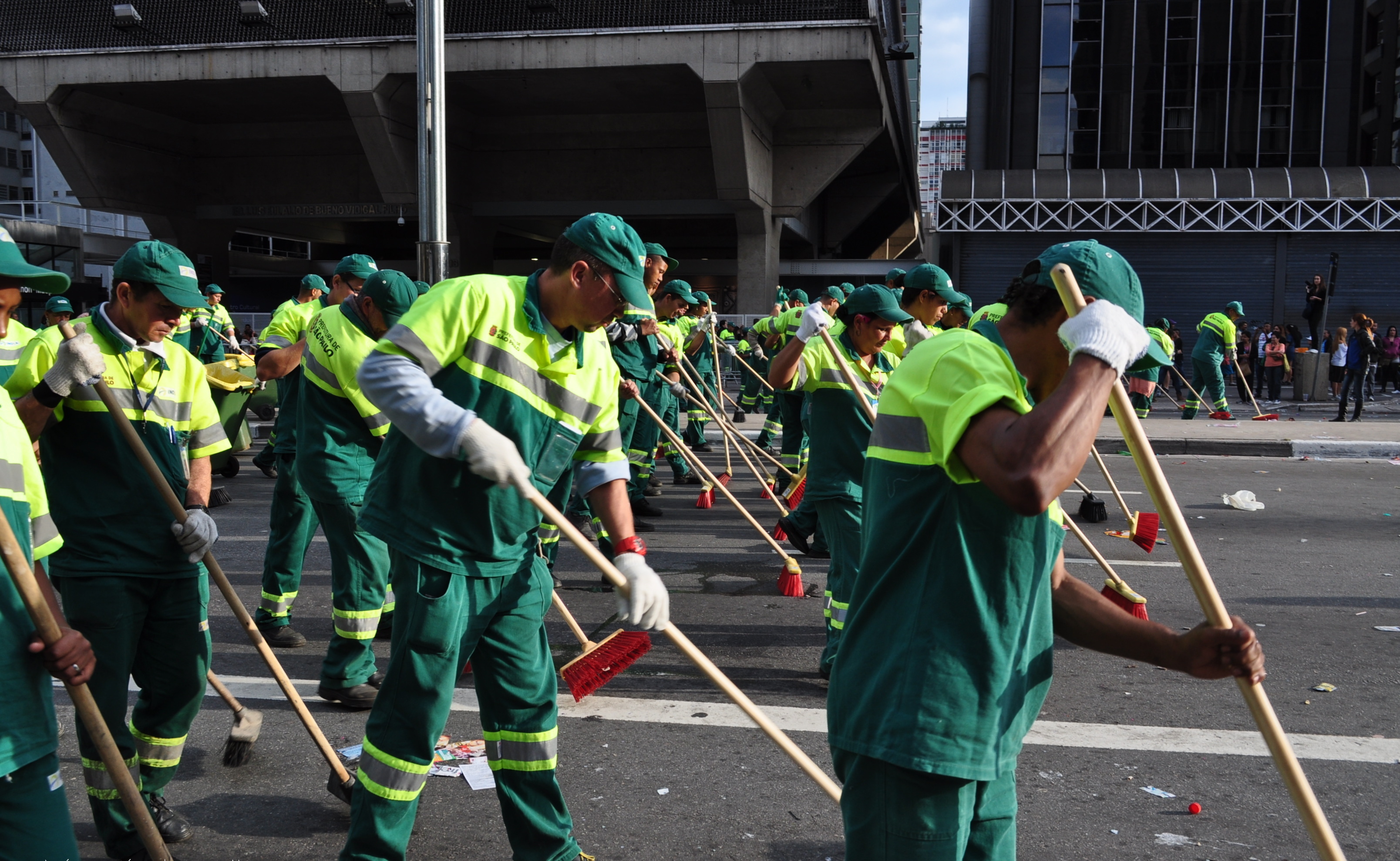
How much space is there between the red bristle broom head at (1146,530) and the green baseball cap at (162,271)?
5504mm

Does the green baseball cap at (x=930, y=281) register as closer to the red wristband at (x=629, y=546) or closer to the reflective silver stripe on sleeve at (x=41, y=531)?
the red wristband at (x=629, y=546)

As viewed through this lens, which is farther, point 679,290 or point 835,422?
point 679,290

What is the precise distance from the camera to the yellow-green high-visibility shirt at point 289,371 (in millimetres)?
6449

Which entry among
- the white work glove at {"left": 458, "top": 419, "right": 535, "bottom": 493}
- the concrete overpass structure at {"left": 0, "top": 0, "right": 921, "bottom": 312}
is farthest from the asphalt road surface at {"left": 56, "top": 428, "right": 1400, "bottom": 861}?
the concrete overpass structure at {"left": 0, "top": 0, "right": 921, "bottom": 312}

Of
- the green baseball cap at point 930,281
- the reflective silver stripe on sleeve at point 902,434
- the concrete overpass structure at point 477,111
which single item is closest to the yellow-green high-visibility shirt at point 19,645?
the reflective silver stripe on sleeve at point 902,434

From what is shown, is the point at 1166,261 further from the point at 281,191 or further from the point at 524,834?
the point at 524,834

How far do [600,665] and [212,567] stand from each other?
1.33m

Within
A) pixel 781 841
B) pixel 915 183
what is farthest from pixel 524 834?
pixel 915 183

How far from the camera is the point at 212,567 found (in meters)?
3.67

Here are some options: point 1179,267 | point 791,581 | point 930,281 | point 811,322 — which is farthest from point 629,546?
point 1179,267

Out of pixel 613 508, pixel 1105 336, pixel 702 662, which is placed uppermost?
pixel 1105 336

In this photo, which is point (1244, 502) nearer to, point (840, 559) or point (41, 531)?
point (840, 559)

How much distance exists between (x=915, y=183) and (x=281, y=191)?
79.7 ft

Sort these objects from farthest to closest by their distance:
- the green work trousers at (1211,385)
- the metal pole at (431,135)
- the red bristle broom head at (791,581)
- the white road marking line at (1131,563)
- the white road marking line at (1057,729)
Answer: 1. the green work trousers at (1211,385)
2. the metal pole at (431,135)
3. the white road marking line at (1131,563)
4. the red bristle broom head at (791,581)
5. the white road marking line at (1057,729)
